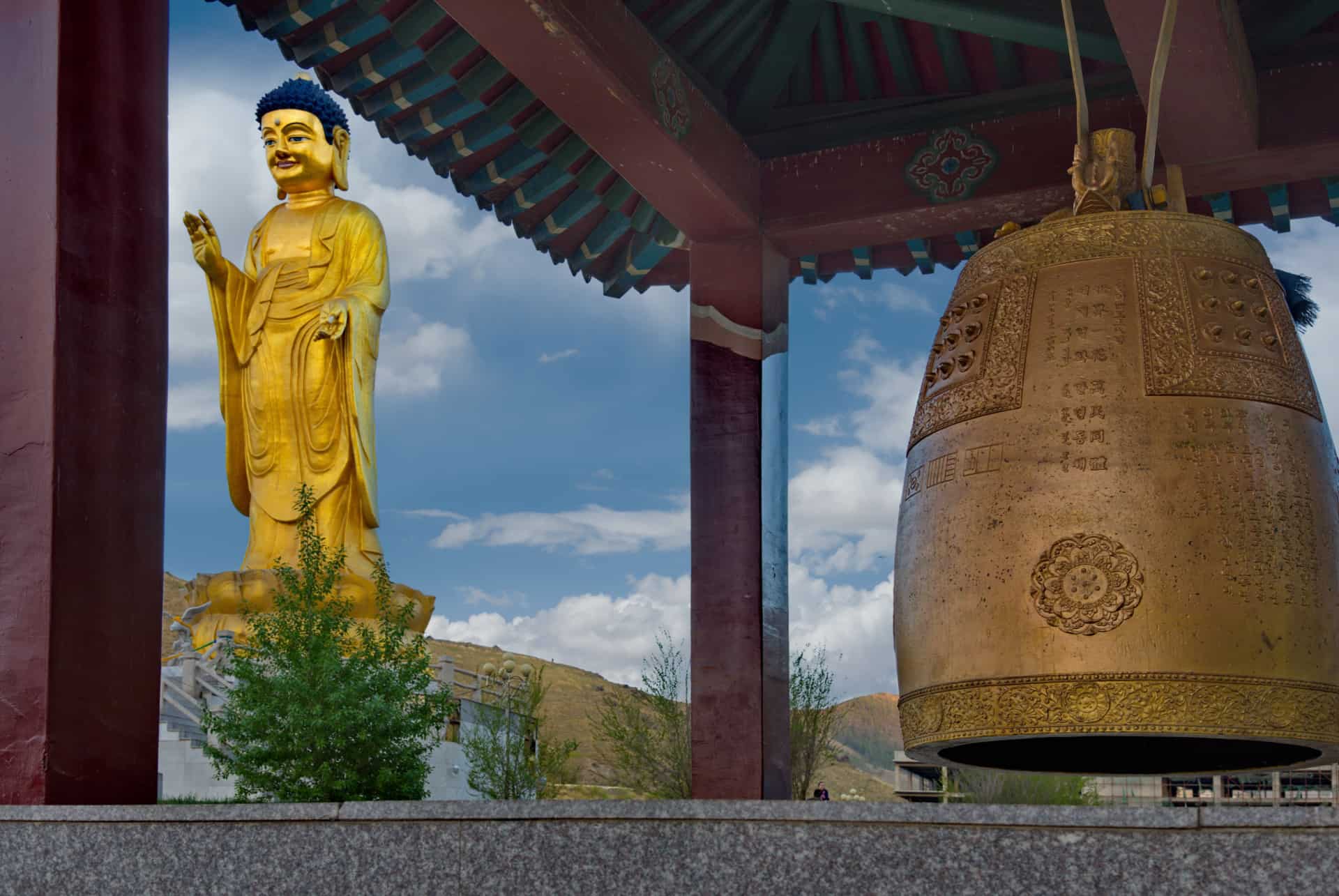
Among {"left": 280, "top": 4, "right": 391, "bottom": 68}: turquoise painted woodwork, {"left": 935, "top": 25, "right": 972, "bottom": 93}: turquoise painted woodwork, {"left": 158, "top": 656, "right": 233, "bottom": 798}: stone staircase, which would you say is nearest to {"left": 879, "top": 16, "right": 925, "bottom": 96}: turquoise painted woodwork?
{"left": 935, "top": 25, "right": 972, "bottom": 93}: turquoise painted woodwork

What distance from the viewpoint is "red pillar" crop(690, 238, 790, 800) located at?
5.57 metres

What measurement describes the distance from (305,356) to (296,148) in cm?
169

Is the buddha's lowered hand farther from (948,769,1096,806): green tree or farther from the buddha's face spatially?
(948,769,1096,806): green tree

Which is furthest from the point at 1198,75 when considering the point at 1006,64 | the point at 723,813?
the point at 723,813

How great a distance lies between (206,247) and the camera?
1073cm

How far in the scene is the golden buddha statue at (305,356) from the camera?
12.1 metres

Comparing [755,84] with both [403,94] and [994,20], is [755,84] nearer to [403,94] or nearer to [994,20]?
[994,20]

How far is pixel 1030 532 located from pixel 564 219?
3871mm

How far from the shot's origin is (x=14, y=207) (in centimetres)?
311

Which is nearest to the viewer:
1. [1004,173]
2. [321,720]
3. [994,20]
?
[994,20]

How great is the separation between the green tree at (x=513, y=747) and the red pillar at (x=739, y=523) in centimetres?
492

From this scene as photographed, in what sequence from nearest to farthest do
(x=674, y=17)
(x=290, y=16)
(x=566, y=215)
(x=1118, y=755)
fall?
(x=1118, y=755) < (x=290, y=16) < (x=674, y=17) < (x=566, y=215)

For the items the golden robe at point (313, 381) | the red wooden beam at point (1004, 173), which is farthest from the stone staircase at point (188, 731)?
the red wooden beam at point (1004, 173)

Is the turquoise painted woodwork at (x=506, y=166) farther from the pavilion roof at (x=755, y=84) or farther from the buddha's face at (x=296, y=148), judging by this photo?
the buddha's face at (x=296, y=148)
